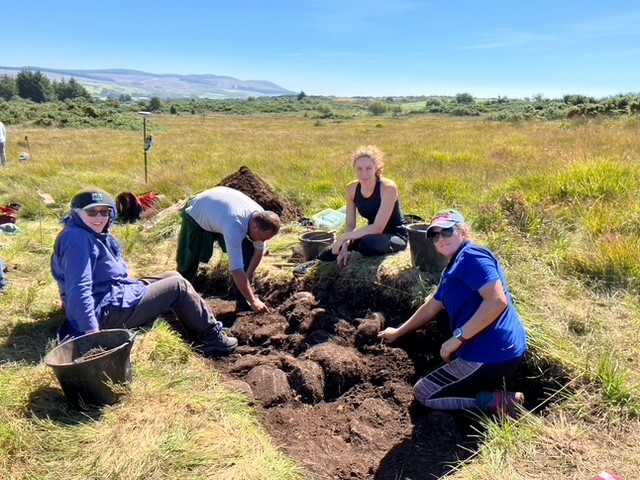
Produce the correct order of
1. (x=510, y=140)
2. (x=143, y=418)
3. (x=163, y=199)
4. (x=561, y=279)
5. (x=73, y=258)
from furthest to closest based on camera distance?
1. (x=510, y=140)
2. (x=163, y=199)
3. (x=561, y=279)
4. (x=73, y=258)
5. (x=143, y=418)

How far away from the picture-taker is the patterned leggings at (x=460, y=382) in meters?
3.16

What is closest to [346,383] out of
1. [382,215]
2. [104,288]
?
[382,215]

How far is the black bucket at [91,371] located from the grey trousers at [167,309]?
0.53m

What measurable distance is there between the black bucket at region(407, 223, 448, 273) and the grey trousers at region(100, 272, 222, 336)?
1.71 m

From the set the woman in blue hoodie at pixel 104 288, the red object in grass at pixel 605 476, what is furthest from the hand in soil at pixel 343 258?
the red object in grass at pixel 605 476

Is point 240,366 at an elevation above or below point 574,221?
below

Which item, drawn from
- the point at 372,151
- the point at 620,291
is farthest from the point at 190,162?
the point at 620,291

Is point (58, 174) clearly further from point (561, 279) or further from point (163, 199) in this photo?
point (561, 279)

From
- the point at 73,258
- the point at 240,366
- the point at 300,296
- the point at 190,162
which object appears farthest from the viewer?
the point at 190,162

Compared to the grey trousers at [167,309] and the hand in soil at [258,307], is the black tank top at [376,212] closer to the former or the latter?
the hand in soil at [258,307]

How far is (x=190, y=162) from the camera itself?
12.1 metres

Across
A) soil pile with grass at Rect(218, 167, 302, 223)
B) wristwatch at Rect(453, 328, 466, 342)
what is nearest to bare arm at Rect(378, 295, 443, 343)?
wristwatch at Rect(453, 328, 466, 342)

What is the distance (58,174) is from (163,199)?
12.0ft

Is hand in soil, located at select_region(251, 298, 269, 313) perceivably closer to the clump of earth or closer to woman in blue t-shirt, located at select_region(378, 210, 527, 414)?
the clump of earth
